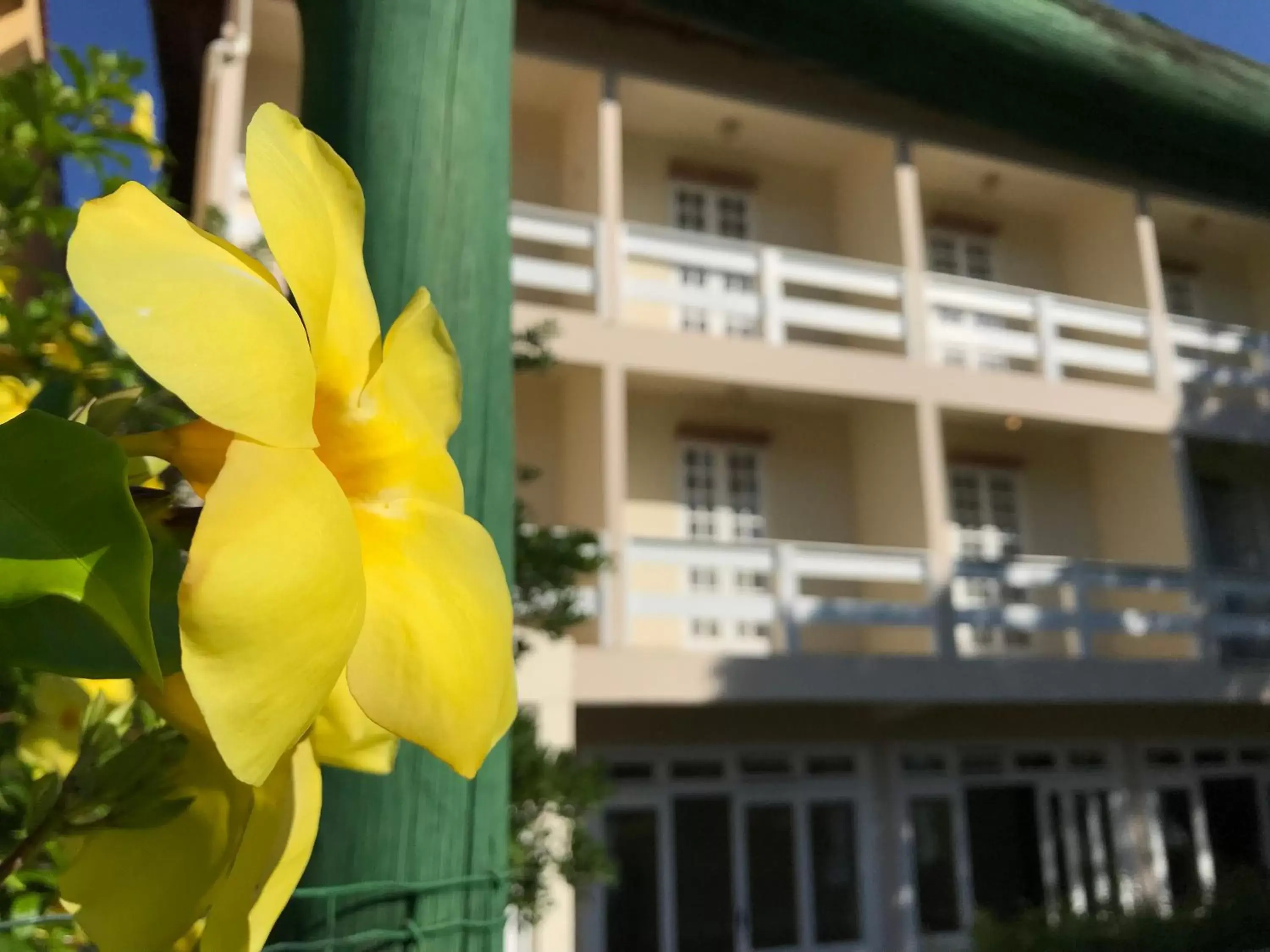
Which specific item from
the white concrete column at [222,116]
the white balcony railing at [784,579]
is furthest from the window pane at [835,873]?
the white concrete column at [222,116]

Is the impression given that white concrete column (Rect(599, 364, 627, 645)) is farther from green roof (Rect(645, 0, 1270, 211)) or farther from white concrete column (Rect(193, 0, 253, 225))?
green roof (Rect(645, 0, 1270, 211))

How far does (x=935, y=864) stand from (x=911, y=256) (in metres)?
5.32

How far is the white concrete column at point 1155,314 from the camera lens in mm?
9656

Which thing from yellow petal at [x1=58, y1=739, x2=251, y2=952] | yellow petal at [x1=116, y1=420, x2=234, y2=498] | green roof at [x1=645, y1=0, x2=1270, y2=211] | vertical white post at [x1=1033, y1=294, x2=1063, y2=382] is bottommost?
yellow petal at [x1=58, y1=739, x2=251, y2=952]

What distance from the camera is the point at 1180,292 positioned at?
11.5m

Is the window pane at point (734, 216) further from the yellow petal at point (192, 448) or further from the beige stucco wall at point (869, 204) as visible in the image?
the yellow petal at point (192, 448)

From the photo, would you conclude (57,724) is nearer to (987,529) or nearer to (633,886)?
(633,886)

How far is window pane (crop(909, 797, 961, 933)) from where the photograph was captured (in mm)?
8664

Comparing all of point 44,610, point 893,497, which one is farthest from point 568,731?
point 44,610

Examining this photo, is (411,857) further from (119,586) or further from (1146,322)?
(1146,322)

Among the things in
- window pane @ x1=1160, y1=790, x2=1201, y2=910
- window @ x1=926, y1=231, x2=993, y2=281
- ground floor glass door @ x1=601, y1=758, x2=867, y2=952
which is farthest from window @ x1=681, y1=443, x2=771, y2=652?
window pane @ x1=1160, y1=790, x2=1201, y2=910

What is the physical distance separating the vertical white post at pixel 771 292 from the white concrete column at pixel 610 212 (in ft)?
4.27

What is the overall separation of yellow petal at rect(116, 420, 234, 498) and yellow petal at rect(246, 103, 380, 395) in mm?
29

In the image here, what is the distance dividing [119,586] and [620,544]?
7249 millimetres
